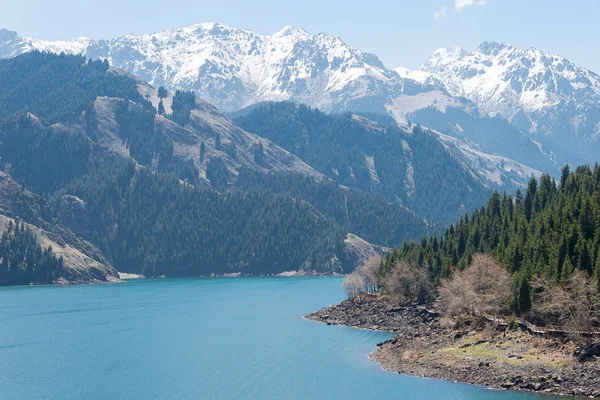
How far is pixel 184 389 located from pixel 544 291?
2226 inches

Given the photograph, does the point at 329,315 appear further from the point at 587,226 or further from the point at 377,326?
the point at 587,226

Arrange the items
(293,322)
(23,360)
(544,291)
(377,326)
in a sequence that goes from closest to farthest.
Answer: (544,291)
(23,360)
(377,326)
(293,322)

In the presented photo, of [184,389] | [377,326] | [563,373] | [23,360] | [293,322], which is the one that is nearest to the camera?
[563,373]

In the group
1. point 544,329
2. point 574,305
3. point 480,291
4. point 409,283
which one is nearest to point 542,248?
point 480,291

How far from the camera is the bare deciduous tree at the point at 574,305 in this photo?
11675 cm

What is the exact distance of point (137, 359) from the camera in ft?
488

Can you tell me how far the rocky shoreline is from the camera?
106 m

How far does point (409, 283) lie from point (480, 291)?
47.0 meters

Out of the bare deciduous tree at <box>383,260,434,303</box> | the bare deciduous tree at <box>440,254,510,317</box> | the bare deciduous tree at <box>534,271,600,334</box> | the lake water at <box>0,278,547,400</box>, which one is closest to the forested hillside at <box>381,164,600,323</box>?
the bare deciduous tree at <box>534,271,600,334</box>

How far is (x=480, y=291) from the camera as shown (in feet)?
470

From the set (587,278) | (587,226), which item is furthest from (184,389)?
(587,226)

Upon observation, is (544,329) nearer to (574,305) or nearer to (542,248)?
(574,305)

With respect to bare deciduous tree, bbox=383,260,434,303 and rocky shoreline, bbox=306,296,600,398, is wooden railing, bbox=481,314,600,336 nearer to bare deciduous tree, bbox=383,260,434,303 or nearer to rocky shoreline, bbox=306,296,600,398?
rocky shoreline, bbox=306,296,600,398

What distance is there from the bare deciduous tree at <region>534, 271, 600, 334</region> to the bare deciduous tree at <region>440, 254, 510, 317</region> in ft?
42.2
